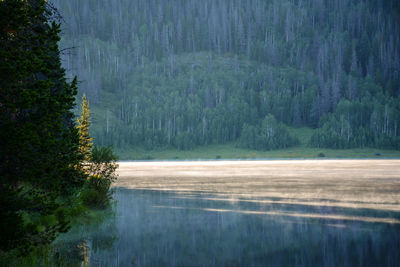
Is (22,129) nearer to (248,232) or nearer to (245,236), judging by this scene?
(245,236)

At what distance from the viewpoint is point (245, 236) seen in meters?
21.2

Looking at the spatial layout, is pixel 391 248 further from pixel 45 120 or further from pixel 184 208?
pixel 184 208

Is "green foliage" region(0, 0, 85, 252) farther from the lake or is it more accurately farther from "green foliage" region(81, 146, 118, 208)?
"green foliage" region(81, 146, 118, 208)

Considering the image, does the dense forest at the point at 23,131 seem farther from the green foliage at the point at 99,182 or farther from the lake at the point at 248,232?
the green foliage at the point at 99,182

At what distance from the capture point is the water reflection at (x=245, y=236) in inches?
657

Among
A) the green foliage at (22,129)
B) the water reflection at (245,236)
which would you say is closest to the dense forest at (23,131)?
the green foliage at (22,129)

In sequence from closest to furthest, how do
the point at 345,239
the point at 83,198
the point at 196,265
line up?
the point at 196,265, the point at 345,239, the point at 83,198

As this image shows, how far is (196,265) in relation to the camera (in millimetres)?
15867

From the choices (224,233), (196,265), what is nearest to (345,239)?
(224,233)

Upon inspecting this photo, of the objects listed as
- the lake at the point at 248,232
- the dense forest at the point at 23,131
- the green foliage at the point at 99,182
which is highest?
the dense forest at the point at 23,131

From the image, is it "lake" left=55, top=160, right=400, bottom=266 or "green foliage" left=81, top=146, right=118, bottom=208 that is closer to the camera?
"lake" left=55, top=160, right=400, bottom=266

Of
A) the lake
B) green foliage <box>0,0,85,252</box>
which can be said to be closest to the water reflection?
the lake

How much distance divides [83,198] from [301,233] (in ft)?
53.2

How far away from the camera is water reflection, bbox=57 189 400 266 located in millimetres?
16688
